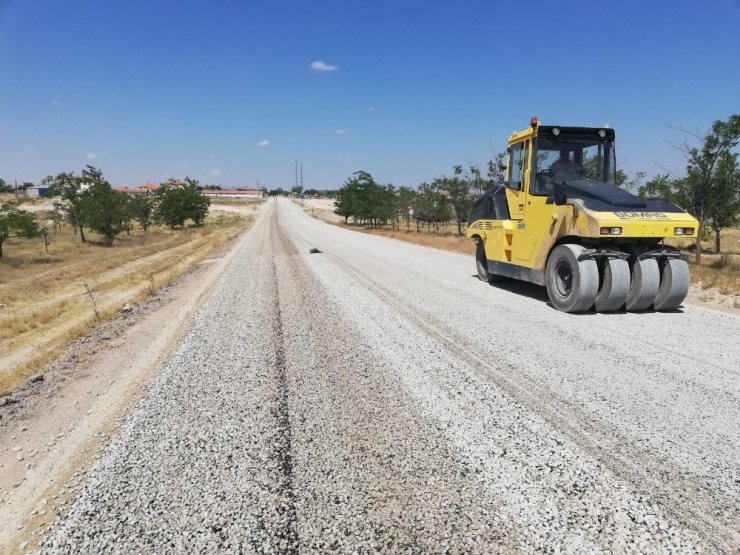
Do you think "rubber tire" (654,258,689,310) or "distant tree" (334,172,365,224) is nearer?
"rubber tire" (654,258,689,310)

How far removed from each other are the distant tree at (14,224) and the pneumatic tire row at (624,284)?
26532 mm

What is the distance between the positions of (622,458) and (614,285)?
14.3ft

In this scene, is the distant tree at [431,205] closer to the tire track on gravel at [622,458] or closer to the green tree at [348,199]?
the green tree at [348,199]

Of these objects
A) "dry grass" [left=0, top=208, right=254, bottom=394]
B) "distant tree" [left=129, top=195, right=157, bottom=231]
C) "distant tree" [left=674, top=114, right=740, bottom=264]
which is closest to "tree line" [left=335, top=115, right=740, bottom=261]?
"distant tree" [left=674, top=114, right=740, bottom=264]

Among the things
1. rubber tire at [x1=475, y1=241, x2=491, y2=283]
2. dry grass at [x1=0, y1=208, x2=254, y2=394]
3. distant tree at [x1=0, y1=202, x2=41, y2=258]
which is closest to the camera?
dry grass at [x1=0, y1=208, x2=254, y2=394]

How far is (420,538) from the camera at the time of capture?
2.13 meters

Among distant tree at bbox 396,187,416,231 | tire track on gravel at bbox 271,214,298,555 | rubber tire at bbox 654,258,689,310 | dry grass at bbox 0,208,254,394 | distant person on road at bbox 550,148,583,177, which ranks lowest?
dry grass at bbox 0,208,254,394

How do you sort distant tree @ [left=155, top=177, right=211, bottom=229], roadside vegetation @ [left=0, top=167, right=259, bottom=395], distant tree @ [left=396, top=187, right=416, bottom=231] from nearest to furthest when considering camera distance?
roadside vegetation @ [left=0, top=167, right=259, bottom=395], distant tree @ [left=396, top=187, right=416, bottom=231], distant tree @ [left=155, top=177, right=211, bottom=229]

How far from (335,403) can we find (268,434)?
69cm

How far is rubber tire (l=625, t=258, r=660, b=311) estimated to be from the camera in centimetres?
652

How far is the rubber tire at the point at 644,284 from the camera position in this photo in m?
6.52

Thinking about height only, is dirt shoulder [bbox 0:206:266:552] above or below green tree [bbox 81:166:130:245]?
below

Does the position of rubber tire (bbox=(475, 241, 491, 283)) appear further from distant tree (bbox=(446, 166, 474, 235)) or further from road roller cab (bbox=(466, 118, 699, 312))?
distant tree (bbox=(446, 166, 474, 235))

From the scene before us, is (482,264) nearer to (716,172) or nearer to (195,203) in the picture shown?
(716,172)
